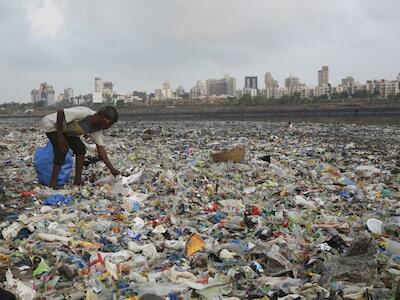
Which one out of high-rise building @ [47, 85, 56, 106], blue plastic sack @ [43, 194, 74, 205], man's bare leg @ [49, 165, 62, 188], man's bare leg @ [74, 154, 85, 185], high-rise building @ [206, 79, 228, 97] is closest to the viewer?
blue plastic sack @ [43, 194, 74, 205]

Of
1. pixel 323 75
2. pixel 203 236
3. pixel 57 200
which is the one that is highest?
pixel 323 75

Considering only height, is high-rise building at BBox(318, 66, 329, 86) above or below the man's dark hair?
above

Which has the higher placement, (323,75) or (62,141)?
(323,75)

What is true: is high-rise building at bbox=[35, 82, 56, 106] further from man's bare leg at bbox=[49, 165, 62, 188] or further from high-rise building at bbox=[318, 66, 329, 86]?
man's bare leg at bbox=[49, 165, 62, 188]

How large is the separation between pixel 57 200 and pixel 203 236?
1.89 meters

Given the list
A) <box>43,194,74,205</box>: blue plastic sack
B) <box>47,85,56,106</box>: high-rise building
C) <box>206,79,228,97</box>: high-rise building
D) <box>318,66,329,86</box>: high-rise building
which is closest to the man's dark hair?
<box>43,194,74,205</box>: blue plastic sack

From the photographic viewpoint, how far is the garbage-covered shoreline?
2816 millimetres

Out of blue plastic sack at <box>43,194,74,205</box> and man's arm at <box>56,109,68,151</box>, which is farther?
man's arm at <box>56,109,68,151</box>

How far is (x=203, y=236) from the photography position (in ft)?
12.6

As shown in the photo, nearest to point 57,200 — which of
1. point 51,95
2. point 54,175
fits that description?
point 54,175

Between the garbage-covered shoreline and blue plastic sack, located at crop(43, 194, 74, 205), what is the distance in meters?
0.01

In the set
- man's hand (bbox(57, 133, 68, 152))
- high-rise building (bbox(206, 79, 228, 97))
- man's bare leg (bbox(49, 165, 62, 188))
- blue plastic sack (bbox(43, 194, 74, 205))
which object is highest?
high-rise building (bbox(206, 79, 228, 97))

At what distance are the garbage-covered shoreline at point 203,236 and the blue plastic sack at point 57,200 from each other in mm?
13

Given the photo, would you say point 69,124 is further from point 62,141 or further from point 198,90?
point 198,90
